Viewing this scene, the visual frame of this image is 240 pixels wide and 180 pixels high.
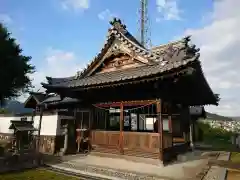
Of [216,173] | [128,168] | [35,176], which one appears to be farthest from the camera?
[128,168]

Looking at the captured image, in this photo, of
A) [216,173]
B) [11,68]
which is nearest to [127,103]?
[216,173]

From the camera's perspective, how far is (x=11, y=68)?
2459 cm

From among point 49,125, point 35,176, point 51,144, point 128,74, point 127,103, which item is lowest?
point 35,176

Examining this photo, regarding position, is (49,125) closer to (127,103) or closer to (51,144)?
(51,144)

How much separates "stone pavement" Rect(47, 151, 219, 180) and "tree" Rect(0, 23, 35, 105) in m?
15.8

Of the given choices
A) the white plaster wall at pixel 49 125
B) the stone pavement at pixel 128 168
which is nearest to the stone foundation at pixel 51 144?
the white plaster wall at pixel 49 125

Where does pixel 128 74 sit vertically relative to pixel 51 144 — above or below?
above

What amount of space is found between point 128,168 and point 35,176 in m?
4.09

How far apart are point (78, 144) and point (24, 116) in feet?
23.3

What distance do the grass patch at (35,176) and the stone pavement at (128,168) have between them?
98 centimetres

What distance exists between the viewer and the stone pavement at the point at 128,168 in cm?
927

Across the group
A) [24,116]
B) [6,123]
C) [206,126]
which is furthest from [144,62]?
[206,126]

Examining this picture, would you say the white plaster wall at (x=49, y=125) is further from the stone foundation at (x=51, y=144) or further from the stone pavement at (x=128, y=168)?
the stone pavement at (x=128, y=168)

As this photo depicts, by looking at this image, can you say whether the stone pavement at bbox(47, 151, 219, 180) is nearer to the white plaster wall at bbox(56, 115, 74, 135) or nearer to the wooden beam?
the white plaster wall at bbox(56, 115, 74, 135)
